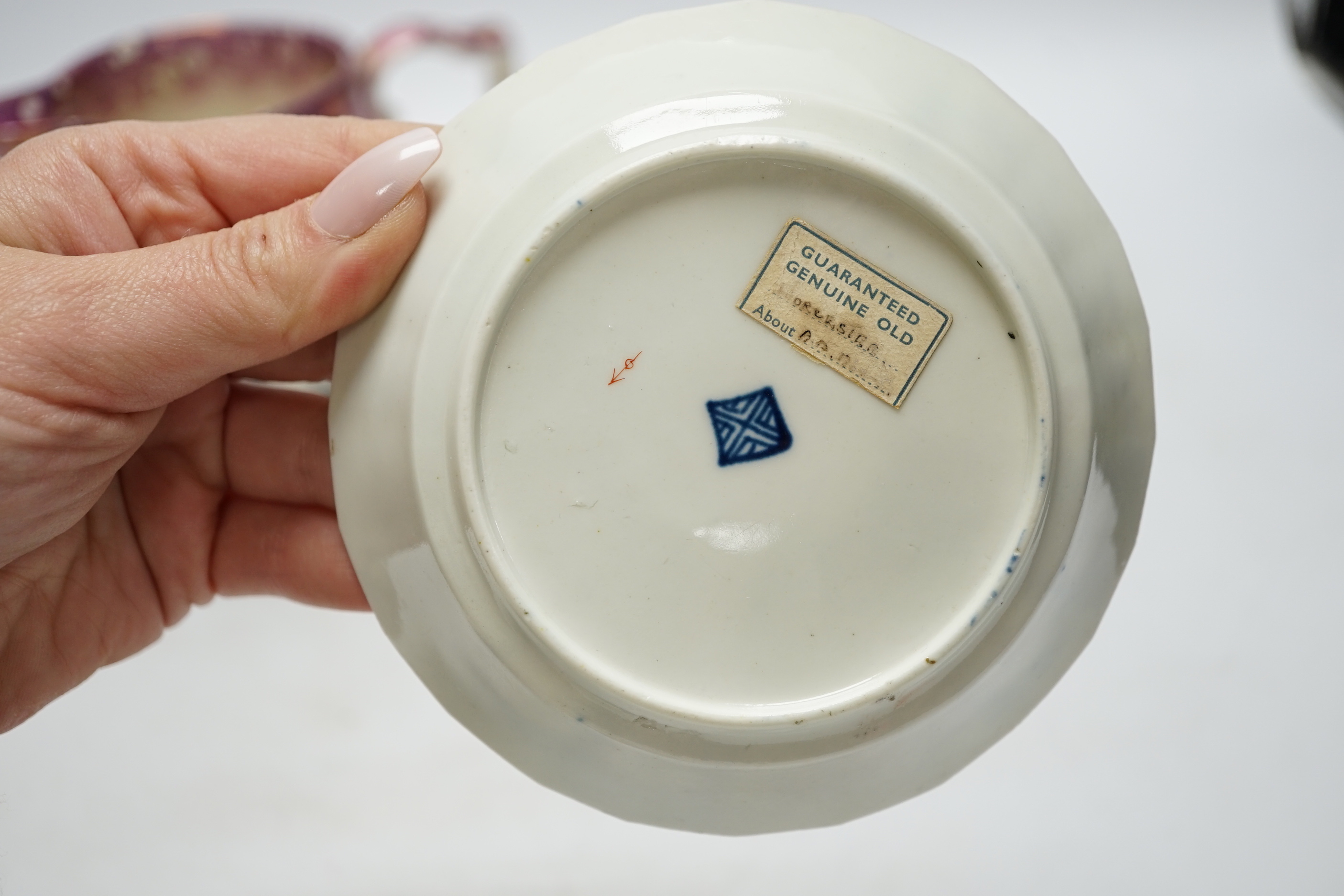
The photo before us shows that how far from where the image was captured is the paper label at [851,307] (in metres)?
0.58

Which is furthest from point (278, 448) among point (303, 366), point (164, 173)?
point (164, 173)

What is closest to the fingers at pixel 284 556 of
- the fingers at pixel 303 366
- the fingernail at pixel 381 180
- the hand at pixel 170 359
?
the hand at pixel 170 359

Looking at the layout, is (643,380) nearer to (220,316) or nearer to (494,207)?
(494,207)

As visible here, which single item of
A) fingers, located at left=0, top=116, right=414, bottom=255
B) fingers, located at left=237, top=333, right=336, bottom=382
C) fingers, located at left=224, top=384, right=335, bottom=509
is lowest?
fingers, located at left=224, top=384, right=335, bottom=509

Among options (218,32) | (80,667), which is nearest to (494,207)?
(80,667)

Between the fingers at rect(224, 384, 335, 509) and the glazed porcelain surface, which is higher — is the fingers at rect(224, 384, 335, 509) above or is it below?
below

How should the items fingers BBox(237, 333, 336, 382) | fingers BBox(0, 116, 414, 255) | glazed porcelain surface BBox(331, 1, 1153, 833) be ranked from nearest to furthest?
glazed porcelain surface BBox(331, 1, 1153, 833) < fingers BBox(0, 116, 414, 255) < fingers BBox(237, 333, 336, 382)

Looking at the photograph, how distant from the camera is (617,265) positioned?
58 cm

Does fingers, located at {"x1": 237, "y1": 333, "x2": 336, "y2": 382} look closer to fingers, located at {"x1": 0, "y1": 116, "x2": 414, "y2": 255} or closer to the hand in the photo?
the hand

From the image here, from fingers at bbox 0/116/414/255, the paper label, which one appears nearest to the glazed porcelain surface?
the paper label

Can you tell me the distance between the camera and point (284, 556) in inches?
36.4

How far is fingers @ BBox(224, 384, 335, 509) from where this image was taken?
0.92 meters

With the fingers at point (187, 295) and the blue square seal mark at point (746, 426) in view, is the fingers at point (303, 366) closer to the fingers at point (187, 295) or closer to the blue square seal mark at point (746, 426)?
the fingers at point (187, 295)

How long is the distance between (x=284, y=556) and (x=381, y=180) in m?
0.46
